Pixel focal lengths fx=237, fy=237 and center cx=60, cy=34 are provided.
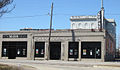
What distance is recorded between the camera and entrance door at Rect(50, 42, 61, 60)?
157 ft

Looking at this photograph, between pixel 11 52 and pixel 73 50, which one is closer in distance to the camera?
pixel 73 50

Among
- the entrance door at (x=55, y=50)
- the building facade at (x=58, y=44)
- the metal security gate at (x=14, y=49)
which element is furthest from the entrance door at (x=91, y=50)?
the metal security gate at (x=14, y=49)

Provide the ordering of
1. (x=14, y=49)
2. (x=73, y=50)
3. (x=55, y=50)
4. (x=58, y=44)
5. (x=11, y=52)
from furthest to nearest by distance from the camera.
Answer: (x=11, y=52), (x=14, y=49), (x=55, y=50), (x=58, y=44), (x=73, y=50)

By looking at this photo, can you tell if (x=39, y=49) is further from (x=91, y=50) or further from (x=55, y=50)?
(x=91, y=50)

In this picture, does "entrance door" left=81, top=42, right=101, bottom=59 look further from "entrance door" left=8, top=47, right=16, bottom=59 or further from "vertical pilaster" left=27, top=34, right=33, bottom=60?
"entrance door" left=8, top=47, right=16, bottom=59

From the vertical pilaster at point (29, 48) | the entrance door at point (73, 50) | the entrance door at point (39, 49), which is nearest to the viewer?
the entrance door at point (73, 50)

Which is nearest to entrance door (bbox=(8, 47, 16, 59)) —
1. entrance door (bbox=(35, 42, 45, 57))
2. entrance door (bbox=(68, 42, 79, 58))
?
entrance door (bbox=(35, 42, 45, 57))

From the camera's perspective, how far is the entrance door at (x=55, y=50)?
4797 centimetres

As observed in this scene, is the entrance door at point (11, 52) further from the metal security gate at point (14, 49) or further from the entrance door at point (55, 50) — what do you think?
the entrance door at point (55, 50)

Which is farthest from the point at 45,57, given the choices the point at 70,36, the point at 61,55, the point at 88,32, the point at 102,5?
the point at 102,5

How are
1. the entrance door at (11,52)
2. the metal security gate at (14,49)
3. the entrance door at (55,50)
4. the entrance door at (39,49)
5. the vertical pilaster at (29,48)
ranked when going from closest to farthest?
the entrance door at (55,50) → the entrance door at (39,49) → the vertical pilaster at (29,48) → the metal security gate at (14,49) → the entrance door at (11,52)

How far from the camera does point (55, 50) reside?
4831 cm

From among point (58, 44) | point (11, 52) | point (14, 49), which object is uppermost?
point (58, 44)

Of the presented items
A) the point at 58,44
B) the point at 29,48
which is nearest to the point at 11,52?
the point at 29,48
